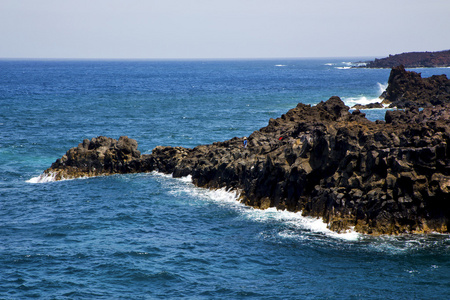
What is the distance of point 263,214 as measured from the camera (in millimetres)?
34375

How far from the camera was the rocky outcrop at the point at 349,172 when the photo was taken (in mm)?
29266

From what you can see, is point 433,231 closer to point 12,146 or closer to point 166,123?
point 12,146

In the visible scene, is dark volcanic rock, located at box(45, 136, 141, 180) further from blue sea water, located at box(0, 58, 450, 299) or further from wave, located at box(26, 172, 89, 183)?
blue sea water, located at box(0, 58, 450, 299)

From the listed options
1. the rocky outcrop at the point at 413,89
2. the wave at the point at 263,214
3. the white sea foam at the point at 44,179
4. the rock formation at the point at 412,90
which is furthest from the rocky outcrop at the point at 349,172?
the rocky outcrop at the point at 413,89

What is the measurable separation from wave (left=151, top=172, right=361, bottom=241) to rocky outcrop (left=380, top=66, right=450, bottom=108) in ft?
200

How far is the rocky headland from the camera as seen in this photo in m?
29.3

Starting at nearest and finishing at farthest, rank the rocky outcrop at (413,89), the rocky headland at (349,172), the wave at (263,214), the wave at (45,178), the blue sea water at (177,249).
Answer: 1. the blue sea water at (177,249)
2. the rocky headland at (349,172)
3. the wave at (263,214)
4. the wave at (45,178)
5. the rocky outcrop at (413,89)

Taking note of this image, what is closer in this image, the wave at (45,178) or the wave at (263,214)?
the wave at (263,214)

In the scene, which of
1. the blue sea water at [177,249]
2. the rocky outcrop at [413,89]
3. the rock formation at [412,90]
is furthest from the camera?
the rocky outcrop at [413,89]

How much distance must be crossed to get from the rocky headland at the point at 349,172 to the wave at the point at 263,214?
0.51 metres

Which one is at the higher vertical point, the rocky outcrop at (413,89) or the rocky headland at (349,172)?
the rocky outcrop at (413,89)

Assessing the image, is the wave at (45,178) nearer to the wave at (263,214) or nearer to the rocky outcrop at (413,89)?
the wave at (263,214)

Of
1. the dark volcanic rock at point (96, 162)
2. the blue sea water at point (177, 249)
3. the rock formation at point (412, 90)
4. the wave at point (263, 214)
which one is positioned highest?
the rock formation at point (412, 90)

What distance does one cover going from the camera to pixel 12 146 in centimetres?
6116
